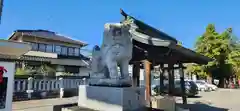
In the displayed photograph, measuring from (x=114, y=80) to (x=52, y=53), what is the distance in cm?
1686

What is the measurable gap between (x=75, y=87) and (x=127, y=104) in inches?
406

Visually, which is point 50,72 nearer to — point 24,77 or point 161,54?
point 24,77

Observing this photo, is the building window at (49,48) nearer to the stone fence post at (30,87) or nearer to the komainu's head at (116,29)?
the stone fence post at (30,87)

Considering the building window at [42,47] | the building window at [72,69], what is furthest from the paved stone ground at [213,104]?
the building window at [42,47]

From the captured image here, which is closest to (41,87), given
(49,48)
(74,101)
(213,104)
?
(74,101)

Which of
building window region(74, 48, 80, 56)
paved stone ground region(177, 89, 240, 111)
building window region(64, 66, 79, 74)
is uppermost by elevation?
building window region(74, 48, 80, 56)

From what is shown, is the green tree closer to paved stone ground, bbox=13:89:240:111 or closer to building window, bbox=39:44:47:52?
paved stone ground, bbox=13:89:240:111

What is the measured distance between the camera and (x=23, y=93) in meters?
11.1

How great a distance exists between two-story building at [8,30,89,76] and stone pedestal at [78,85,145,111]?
13.5 m

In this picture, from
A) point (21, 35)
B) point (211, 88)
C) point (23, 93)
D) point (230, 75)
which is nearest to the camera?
point (23, 93)

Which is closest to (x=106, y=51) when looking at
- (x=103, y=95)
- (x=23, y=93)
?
(x=103, y=95)

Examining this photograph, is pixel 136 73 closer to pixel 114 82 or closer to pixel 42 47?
pixel 114 82

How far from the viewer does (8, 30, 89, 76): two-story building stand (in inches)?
711

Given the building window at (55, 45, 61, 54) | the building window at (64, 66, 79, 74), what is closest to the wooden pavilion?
the building window at (64, 66, 79, 74)
